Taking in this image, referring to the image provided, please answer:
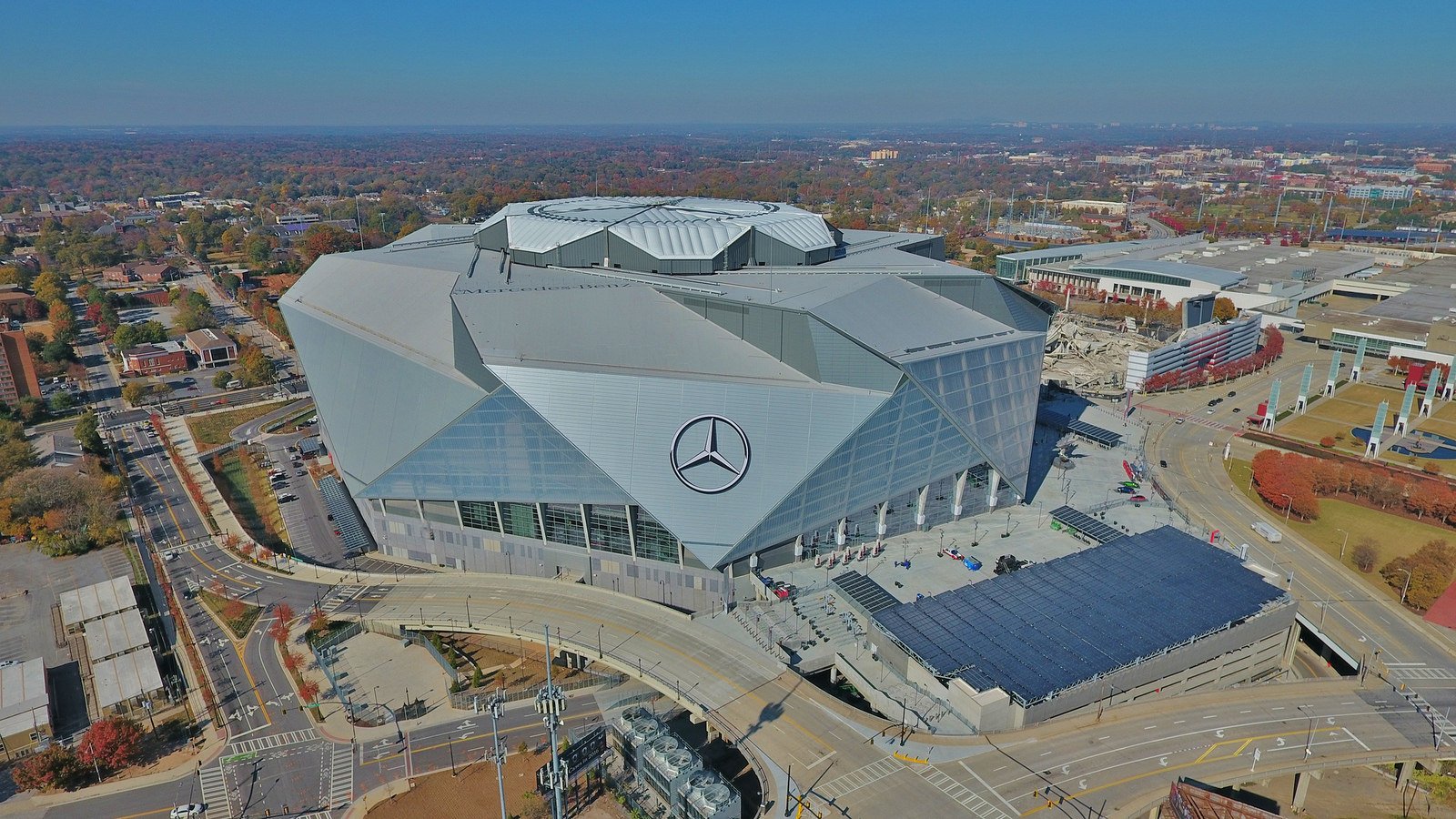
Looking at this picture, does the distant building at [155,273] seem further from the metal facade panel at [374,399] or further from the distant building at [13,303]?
the metal facade panel at [374,399]

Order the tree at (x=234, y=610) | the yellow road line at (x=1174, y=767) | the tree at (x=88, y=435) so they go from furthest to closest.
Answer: the tree at (x=88, y=435) < the tree at (x=234, y=610) < the yellow road line at (x=1174, y=767)

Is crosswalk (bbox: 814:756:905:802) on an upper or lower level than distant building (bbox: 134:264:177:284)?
lower

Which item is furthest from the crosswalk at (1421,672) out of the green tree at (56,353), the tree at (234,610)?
the green tree at (56,353)

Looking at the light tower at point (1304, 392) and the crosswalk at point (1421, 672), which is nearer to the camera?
the crosswalk at point (1421, 672)

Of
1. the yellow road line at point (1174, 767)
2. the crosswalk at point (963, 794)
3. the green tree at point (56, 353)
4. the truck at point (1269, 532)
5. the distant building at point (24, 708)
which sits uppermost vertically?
the green tree at point (56, 353)

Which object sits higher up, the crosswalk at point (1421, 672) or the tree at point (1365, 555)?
the tree at point (1365, 555)

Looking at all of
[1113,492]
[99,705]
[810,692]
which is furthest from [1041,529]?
[99,705]

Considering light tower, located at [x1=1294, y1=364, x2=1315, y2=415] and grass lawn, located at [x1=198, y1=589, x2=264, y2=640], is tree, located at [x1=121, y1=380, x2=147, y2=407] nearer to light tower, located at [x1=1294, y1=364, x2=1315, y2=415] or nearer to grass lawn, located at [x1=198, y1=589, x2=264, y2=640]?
grass lawn, located at [x1=198, y1=589, x2=264, y2=640]

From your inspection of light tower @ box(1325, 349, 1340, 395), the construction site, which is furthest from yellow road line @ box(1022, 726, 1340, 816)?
light tower @ box(1325, 349, 1340, 395)
